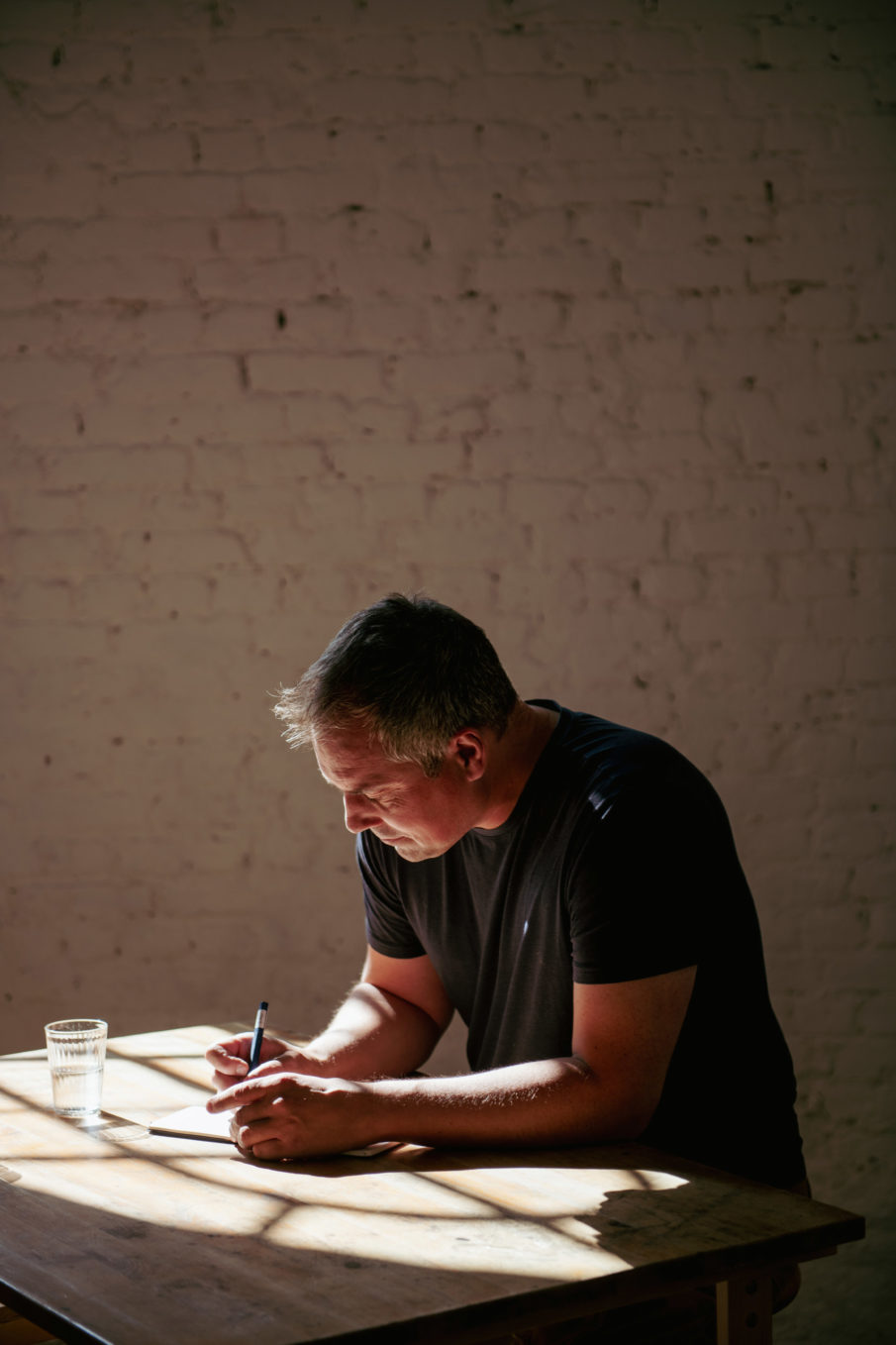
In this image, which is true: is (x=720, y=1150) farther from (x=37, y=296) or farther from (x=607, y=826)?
(x=37, y=296)

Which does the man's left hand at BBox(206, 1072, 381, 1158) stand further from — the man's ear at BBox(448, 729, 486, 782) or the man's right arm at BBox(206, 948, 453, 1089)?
the man's ear at BBox(448, 729, 486, 782)

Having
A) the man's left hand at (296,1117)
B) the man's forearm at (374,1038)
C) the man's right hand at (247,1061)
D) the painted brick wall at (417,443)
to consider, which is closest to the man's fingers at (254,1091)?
the man's left hand at (296,1117)

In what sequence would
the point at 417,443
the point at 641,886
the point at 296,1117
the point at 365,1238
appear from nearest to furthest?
the point at 365,1238
the point at 296,1117
the point at 641,886
the point at 417,443

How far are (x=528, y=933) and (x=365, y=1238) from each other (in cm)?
68

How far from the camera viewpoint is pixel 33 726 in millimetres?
3383

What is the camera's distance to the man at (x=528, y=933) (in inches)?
A: 65.4

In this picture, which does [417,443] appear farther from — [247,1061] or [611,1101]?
[611,1101]

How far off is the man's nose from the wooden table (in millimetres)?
472

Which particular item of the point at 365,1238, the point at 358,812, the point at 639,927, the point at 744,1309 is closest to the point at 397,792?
the point at 358,812

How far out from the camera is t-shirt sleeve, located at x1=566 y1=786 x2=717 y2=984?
1.70 m

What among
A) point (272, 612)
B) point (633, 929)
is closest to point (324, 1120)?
point (633, 929)

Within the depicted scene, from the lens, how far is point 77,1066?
1.82 meters

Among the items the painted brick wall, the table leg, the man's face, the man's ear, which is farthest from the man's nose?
the painted brick wall

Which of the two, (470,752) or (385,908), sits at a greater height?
(470,752)
